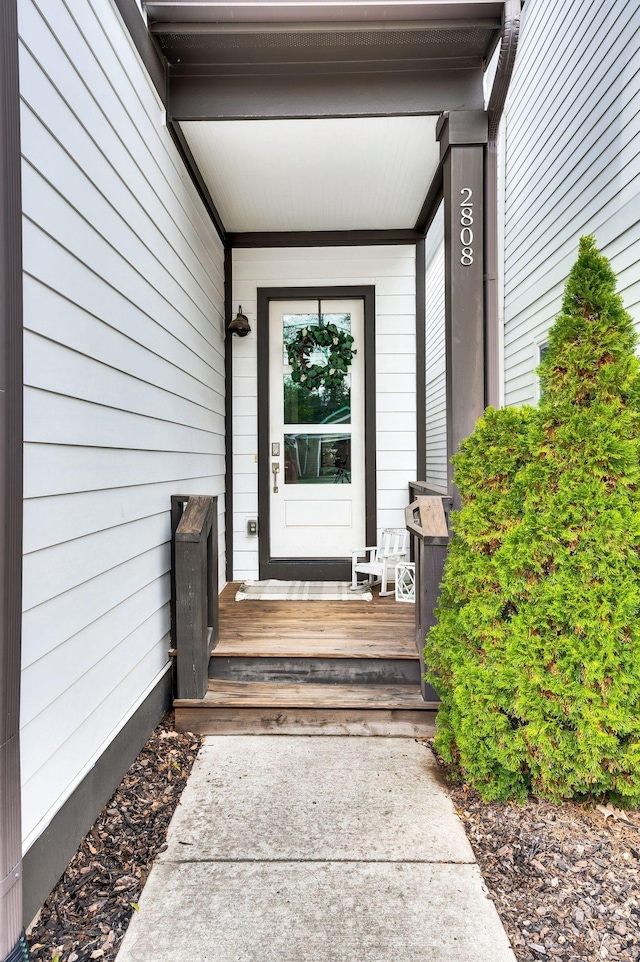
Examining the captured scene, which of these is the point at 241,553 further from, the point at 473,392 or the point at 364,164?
the point at 364,164

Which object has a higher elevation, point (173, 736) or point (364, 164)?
point (364, 164)

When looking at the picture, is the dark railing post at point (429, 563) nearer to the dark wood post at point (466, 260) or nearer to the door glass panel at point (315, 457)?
the dark wood post at point (466, 260)

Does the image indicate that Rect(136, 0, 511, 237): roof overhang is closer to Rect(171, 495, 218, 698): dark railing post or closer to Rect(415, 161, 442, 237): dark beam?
Rect(415, 161, 442, 237): dark beam

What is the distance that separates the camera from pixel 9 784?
125cm

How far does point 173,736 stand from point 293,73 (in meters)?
3.13

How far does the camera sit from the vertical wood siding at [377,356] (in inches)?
171

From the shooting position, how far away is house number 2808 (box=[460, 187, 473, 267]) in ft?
8.98

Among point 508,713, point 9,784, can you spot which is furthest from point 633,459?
point 9,784

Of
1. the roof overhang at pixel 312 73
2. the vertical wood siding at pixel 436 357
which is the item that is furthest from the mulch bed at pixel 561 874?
the vertical wood siding at pixel 436 357

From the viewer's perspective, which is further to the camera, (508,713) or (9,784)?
(508,713)

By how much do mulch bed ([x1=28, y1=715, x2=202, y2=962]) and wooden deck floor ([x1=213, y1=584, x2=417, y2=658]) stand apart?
64 centimetres

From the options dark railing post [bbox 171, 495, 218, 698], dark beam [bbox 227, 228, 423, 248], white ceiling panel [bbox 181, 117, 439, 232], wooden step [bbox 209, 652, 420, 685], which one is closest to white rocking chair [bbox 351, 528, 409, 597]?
wooden step [bbox 209, 652, 420, 685]

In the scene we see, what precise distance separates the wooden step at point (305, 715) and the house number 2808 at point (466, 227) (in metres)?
2.12

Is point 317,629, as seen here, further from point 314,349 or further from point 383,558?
point 314,349
